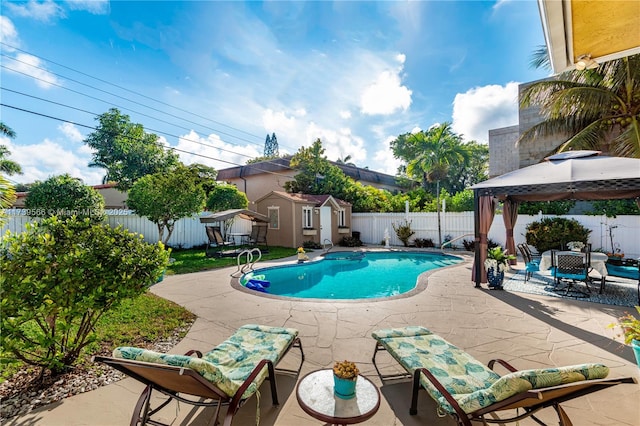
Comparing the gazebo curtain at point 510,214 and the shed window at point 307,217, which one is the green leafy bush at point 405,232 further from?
the gazebo curtain at point 510,214

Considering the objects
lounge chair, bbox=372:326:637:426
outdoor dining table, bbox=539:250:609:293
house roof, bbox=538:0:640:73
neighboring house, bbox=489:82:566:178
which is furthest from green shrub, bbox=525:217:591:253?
lounge chair, bbox=372:326:637:426

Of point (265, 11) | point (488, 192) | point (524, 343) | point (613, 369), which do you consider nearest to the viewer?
point (613, 369)

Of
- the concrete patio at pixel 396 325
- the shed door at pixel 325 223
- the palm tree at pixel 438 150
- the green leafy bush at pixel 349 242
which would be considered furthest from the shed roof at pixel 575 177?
the green leafy bush at pixel 349 242

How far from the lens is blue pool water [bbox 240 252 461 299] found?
777 cm

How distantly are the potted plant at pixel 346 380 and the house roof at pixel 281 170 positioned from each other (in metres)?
19.5

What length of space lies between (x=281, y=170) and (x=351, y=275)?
1457 cm

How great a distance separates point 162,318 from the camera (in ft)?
15.3

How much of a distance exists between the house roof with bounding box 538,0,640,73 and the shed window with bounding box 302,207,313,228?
42.6 feet

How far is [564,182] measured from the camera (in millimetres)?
5668

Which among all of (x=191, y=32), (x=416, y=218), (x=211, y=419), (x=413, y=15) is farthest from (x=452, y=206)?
(x=211, y=419)

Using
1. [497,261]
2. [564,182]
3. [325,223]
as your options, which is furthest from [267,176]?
[564,182]

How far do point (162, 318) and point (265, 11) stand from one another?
22.7ft

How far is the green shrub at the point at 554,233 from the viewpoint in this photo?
1084 centimetres

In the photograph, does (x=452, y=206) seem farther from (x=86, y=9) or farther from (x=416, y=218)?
(x=86, y=9)
